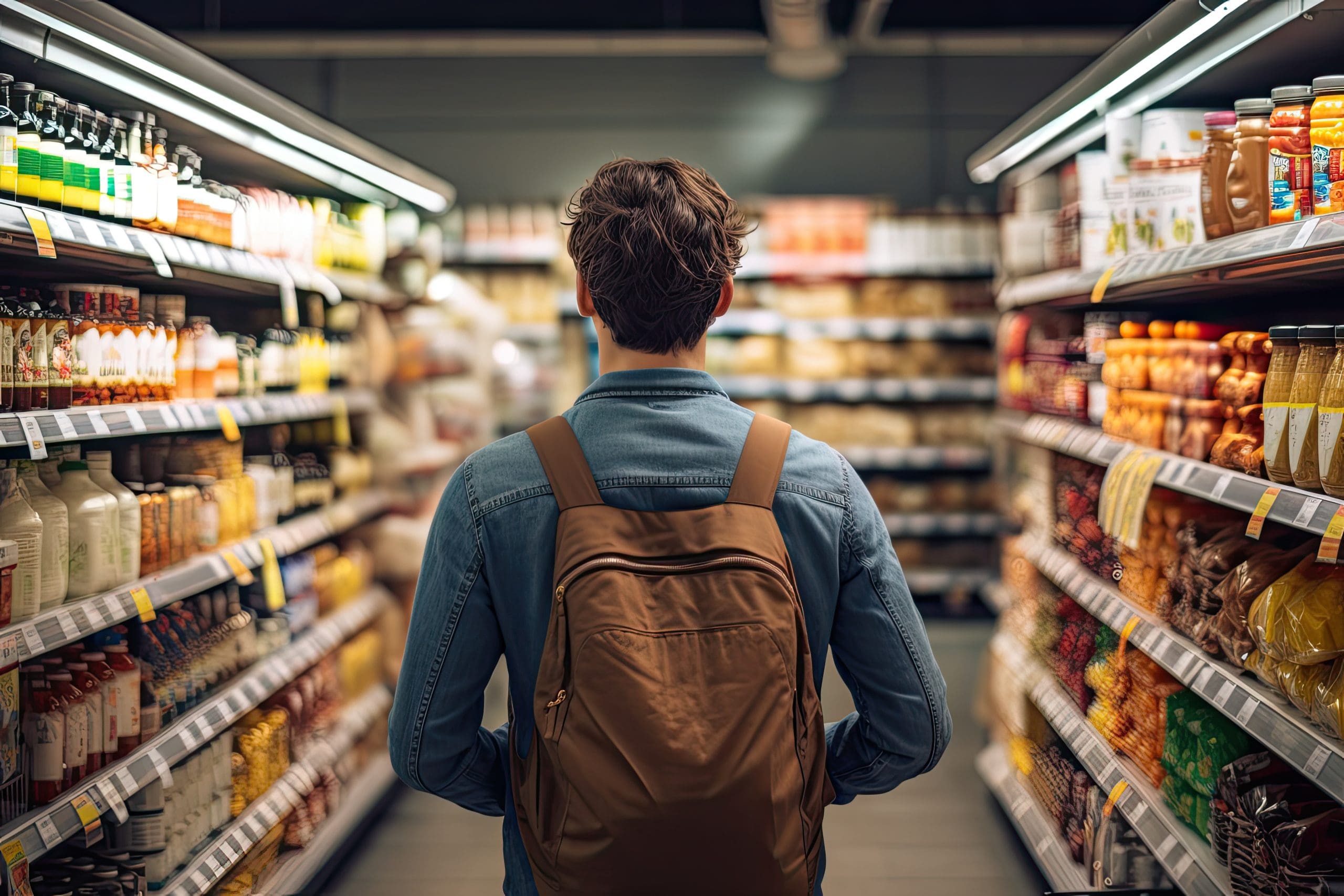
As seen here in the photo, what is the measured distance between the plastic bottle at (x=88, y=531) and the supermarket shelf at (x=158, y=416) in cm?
9

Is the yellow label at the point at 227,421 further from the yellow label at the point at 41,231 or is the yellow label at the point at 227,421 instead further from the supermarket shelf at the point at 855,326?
the supermarket shelf at the point at 855,326

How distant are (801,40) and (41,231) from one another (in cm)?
476

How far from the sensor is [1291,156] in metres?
1.85

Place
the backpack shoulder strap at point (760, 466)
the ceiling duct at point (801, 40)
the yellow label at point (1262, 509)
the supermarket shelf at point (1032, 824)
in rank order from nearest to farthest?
1. the backpack shoulder strap at point (760, 466)
2. the yellow label at point (1262, 509)
3. the supermarket shelf at point (1032, 824)
4. the ceiling duct at point (801, 40)

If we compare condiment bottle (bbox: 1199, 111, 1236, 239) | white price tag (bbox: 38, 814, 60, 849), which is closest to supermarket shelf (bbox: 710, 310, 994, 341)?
condiment bottle (bbox: 1199, 111, 1236, 239)

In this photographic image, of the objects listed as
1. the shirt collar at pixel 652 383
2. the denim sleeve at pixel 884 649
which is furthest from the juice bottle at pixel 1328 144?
the shirt collar at pixel 652 383

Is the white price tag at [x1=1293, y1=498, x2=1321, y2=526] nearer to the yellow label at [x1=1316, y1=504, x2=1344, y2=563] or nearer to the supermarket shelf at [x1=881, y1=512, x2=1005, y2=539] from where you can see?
the yellow label at [x1=1316, y1=504, x2=1344, y2=563]

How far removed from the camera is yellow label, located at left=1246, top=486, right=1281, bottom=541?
71.6 inches

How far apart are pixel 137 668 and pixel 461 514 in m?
1.42

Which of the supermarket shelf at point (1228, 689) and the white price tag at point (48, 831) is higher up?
the supermarket shelf at point (1228, 689)

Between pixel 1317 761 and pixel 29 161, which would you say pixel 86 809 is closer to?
pixel 29 161

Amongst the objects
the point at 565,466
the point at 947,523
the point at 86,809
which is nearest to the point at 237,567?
the point at 86,809

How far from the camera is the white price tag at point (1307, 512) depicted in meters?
1.69

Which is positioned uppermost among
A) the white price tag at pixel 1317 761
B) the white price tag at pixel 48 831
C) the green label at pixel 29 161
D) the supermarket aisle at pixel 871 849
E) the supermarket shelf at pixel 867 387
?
the green label at pixel 29 161
